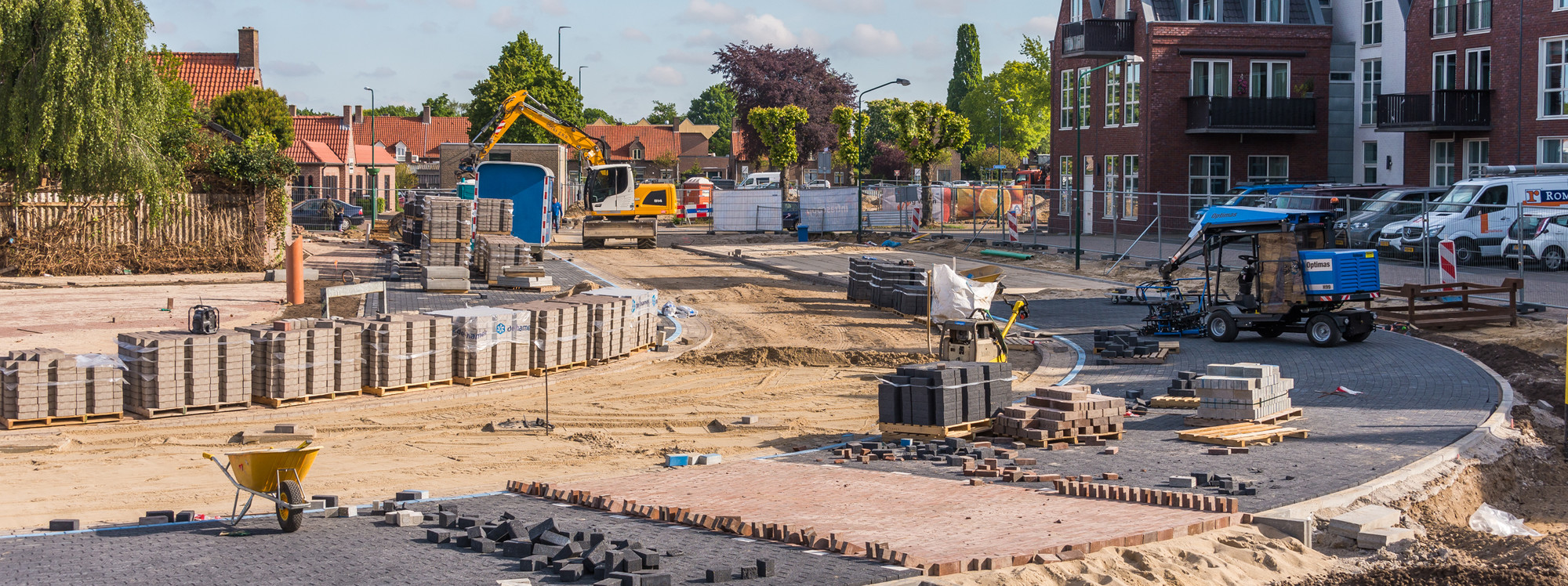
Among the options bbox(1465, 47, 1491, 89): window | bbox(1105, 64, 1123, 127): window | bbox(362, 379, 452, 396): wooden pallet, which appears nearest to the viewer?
bbox(362, 379, 452, 396): wooden pallet

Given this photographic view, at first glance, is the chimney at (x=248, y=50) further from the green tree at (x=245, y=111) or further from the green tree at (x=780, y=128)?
the green tree at (x=780, y=128)

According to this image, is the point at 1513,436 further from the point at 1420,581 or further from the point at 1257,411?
the point at 1420,581

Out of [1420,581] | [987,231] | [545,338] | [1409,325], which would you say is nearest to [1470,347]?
[1409,325]

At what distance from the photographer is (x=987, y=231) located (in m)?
44.6

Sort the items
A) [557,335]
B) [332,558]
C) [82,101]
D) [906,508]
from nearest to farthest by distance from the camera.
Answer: [332,558]
[906,508]
[557,335]
[82,101]

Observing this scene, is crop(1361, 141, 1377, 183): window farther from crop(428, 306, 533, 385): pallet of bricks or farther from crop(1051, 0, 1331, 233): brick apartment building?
crop(428, 306, 533, 385): pallet of bricks

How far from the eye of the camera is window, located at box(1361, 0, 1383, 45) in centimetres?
4162

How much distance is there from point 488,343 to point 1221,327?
37.7 feet

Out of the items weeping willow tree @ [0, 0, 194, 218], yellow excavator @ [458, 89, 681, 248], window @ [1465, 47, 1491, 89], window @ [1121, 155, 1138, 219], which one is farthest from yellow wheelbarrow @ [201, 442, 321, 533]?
window @ [1465, 47, 1491, 89]

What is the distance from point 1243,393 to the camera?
13.0 m

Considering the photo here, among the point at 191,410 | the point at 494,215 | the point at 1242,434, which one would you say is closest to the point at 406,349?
the point at 191,410

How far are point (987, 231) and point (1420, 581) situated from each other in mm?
36676

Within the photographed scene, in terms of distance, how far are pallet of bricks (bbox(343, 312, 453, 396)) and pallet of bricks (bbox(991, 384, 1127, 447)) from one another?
23.1 feet

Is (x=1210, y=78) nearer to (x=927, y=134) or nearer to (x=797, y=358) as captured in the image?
(x=927, y=134)
